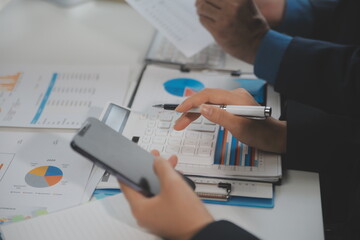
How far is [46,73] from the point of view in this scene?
40.3 inches

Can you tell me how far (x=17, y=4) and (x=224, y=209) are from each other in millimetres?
993

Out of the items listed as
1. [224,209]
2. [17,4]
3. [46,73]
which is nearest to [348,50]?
[224,209]

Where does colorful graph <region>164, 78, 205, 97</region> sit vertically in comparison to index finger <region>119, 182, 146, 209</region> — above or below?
below

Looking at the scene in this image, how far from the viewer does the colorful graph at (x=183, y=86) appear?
92 cm

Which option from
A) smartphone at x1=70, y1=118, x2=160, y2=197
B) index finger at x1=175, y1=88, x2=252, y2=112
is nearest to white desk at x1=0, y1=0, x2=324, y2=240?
index finger at x1=175, y1=88, x2=252, y2=112

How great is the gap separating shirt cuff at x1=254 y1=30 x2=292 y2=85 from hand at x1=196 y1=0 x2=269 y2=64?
0.06m

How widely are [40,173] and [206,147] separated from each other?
0.31 m

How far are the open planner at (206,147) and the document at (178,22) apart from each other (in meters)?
0.13

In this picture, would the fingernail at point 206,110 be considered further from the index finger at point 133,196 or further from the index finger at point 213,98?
the index finger at point 133,196

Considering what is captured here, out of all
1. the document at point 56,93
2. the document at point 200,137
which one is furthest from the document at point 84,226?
the document at point 56,93

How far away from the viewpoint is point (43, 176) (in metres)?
0.76

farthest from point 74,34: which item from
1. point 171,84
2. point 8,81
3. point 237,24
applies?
point 237,24

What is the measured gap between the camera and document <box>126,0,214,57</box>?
1.03 m

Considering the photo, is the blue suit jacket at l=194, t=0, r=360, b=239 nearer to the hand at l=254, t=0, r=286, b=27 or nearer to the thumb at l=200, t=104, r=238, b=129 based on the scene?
the thumb at l=200, t=104, r=238, b=129
